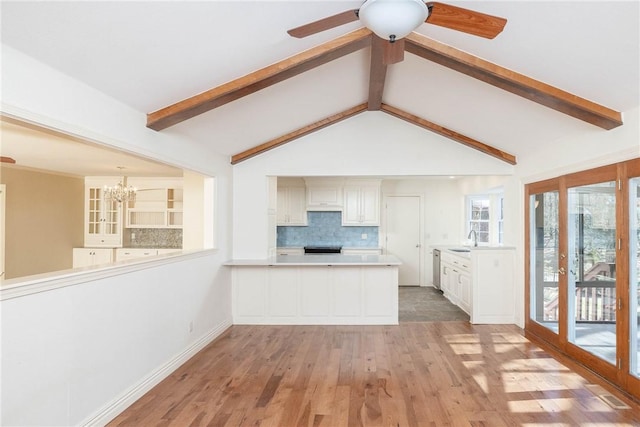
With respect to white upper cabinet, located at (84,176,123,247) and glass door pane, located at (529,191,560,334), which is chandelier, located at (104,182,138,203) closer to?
white upper cabinet, located at (84,176,123,247)

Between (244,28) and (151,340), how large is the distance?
8.66 feet

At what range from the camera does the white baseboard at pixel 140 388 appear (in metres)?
2.46

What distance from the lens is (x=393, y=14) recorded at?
173cm

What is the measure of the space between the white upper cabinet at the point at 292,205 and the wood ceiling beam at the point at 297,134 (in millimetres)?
2071

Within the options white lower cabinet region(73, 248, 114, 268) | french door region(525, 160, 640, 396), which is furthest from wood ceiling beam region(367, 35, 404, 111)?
white lower cabinet region(73, 248, 114, 268)

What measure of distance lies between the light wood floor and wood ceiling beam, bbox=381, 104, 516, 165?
2.35m

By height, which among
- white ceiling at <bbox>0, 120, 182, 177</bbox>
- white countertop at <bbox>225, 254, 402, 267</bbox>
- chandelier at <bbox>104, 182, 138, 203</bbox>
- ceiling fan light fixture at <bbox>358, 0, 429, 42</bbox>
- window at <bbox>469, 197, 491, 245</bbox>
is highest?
ceiling fan light fixture at <bbox>358, 0, 429, 42</bbox>

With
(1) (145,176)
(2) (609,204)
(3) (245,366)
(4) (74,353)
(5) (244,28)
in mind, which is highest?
(5) (244,28)

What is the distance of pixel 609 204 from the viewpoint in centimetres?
315

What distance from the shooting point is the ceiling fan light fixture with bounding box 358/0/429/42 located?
1.70 meters

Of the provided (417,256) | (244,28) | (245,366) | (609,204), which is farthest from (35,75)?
(417,256)

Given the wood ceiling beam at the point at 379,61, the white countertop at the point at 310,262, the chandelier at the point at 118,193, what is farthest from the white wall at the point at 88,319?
the chandelier at the point at 118,193

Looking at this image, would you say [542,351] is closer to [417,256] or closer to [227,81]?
[417,256]

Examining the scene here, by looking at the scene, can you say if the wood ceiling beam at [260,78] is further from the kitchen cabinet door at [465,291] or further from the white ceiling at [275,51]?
the kitchen cabinet door at [465,291]
